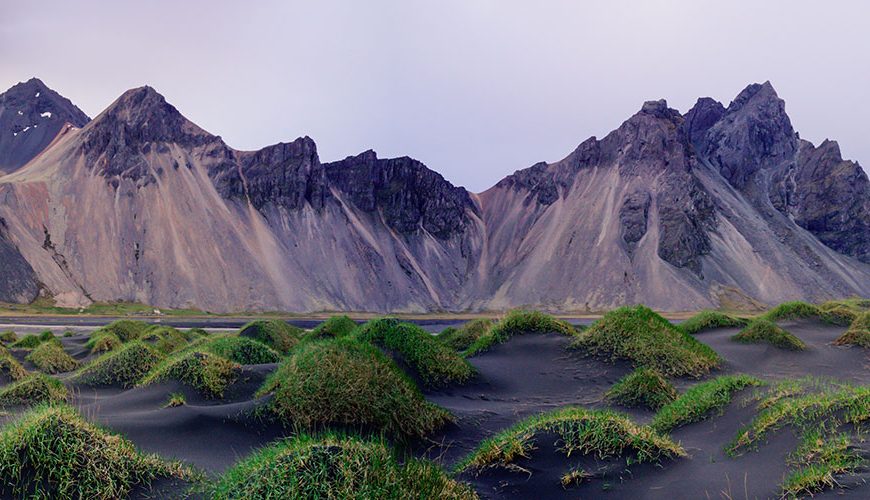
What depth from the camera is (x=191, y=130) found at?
411ft

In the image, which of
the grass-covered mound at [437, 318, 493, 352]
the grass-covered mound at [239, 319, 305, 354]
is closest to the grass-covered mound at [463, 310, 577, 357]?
the grass-covered mound at [437, 318, 493, 352]

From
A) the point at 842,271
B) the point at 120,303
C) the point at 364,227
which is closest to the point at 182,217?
the point at 120,303

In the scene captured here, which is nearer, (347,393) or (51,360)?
(347,393)

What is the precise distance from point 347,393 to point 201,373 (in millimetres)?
6130

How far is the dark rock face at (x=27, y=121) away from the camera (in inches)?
5221

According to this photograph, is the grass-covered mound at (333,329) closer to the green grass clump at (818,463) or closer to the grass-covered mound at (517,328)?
the grass-covered mound at (517,328)

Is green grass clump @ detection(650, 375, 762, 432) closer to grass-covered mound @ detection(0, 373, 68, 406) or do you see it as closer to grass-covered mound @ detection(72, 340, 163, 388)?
grass-covered mound @ detection(0, 373, 68, 406)

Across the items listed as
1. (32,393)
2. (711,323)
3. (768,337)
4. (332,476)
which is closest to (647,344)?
(768,337)

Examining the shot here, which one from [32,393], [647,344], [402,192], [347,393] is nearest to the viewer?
[347,393]

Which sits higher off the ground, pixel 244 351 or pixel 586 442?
pixel 586 442

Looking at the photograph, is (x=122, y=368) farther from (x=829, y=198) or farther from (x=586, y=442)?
(x=829, y=198)

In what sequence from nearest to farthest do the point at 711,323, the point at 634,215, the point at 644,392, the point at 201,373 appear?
1. the point at 201,373
2. the point at 644,392
3. the point at 711,323
4. the point at 634,215

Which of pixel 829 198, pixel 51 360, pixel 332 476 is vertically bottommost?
pixel 51 360

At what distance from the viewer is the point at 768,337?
86.1ft
